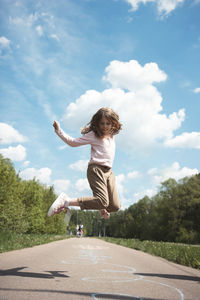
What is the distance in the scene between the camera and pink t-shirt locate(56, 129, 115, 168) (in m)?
5.24

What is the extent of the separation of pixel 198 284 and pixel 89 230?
15617 cm

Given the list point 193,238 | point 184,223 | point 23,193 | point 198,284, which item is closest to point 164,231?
point 184,223

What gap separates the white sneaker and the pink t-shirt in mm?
757

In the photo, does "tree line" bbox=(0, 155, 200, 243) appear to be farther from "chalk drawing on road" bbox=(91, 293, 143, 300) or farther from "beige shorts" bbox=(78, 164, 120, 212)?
"chalk drawing on road" bbox=(91, 293, 143, 300)

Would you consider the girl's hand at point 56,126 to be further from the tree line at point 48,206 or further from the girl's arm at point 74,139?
the tree line at point 48,206

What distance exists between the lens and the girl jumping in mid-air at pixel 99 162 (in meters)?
5.05

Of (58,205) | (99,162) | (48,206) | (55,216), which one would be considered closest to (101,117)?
(99,162)

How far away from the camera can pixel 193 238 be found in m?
44.6

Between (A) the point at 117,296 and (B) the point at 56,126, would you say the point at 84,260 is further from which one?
(A) the point at 117,296

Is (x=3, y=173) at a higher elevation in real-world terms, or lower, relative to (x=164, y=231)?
higher

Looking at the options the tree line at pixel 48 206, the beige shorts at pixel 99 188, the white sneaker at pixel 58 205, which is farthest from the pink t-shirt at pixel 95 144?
the tree line at pixel 48 206

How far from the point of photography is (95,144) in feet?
17.4

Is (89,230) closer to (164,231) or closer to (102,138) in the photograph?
(164,231)

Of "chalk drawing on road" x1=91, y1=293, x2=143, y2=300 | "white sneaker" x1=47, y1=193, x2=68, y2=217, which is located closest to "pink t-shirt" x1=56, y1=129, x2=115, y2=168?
"white sneaker" x1=47, y1=193, x2=68, y2=217
